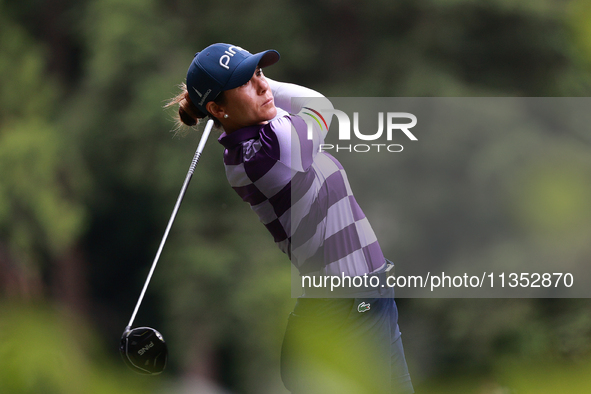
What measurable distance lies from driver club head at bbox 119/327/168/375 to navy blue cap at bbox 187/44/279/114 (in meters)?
0.60

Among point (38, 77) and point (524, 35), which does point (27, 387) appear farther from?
point (524, 35)

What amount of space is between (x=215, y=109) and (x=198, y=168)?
2.84 m

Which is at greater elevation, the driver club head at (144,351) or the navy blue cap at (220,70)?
the navy blue cap at (220,70)

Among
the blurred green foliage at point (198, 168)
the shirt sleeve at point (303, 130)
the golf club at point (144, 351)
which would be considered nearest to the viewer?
the shirt sleeve at point (303, 130)

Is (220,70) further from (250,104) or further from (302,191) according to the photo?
(302,191)

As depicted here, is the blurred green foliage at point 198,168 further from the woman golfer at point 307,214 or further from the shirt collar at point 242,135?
the shirt collar at point 242,135

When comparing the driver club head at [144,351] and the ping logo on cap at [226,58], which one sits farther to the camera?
the driver club head at [144,351]

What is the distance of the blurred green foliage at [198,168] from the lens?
3.76 m

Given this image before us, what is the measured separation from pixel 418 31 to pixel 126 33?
1909 mm

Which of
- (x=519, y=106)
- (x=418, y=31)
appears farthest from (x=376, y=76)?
(x=519, y=106)

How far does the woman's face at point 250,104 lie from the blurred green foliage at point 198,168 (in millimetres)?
Answer: 2113

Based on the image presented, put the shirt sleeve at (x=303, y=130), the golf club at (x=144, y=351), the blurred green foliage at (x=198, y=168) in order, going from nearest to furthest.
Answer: the shirt sleeve at (x=303, y=130) < the golf club at (x=144, y=351) < the blurred green foliage at (x=198, y=168)

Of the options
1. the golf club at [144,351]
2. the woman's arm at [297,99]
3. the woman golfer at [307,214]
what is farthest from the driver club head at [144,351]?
the woman's arm at [297,99]

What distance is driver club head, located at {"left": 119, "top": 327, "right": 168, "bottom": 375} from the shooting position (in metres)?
1.58
